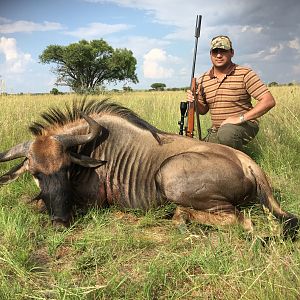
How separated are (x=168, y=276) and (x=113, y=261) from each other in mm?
447

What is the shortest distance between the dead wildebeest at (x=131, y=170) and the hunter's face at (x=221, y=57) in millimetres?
1635

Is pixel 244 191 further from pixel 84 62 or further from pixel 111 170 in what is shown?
pixel 84 62

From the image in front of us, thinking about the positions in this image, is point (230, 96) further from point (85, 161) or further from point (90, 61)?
point (90, 61)

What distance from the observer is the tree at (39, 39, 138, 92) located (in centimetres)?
4312

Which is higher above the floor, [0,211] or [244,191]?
[244,191]

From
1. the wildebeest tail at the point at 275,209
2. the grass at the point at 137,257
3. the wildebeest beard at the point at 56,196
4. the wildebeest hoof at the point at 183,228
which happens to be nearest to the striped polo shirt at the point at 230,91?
the grass at the point at 137,257

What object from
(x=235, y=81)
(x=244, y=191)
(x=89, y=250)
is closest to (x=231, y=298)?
(x=89, y=250)

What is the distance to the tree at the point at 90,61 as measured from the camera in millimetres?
43125

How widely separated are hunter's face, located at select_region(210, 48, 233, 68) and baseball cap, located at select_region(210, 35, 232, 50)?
7cm

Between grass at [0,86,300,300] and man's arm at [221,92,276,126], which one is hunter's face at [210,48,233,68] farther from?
grass at [0,86,300,300]

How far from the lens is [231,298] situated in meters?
1.98

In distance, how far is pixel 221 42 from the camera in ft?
16.0

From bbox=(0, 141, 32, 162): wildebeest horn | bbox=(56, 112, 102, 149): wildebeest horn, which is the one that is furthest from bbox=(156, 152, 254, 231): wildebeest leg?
bbox=(0, 141, 32, 162): wildebeest horn

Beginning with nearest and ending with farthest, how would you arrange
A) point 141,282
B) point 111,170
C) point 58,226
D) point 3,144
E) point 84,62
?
point 141,282 → point 58,226 → point 111,170 → point 3,144 → point 84,62
